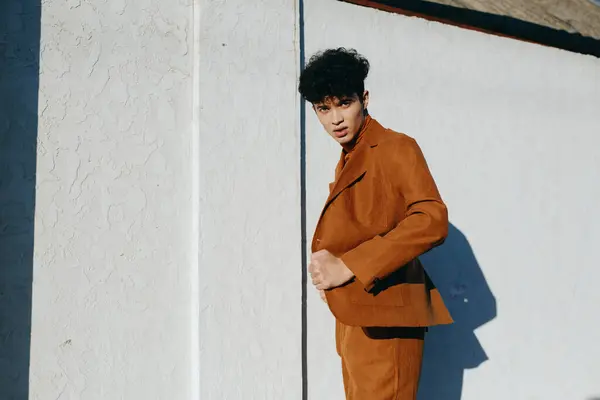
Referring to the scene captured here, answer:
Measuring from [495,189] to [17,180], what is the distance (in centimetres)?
261

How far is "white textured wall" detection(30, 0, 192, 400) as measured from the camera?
9.25 ft

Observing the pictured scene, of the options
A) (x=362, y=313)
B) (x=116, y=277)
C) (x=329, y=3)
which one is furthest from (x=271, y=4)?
(x=362, y=313)

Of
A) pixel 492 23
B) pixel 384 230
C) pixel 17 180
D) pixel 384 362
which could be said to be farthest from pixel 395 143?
pixel 492 23

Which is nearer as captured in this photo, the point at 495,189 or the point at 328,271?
the point at 328,271

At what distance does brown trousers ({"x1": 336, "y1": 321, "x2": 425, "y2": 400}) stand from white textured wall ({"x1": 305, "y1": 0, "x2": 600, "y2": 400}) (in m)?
0.90

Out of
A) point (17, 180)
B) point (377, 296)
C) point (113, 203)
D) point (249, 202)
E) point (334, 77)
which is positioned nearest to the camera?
point (377, 296)

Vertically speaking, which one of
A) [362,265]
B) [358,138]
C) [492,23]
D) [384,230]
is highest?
[492,23]

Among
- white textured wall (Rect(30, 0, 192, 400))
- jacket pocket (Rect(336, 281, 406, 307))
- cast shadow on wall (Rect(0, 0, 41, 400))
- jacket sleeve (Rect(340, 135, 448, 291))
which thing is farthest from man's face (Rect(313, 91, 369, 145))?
cast shadow on wall (Rect(0, 0, 41, 400))

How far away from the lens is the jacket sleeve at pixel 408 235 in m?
2.28

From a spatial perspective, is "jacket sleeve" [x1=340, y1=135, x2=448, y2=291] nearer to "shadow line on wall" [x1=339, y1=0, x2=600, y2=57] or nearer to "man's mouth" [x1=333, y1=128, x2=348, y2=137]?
"man's mouth" [x1=333, y1=128, x2=348, y2=137]

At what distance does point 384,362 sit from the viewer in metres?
2.47

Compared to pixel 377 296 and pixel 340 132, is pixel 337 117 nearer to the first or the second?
pixel 340 132

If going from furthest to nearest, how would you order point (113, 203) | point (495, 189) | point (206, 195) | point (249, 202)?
1. point (495, 189)
2. point (249, 202)
3. point (206, 195)
4. point (113, 203)

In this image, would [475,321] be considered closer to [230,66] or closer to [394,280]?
[394,280]
